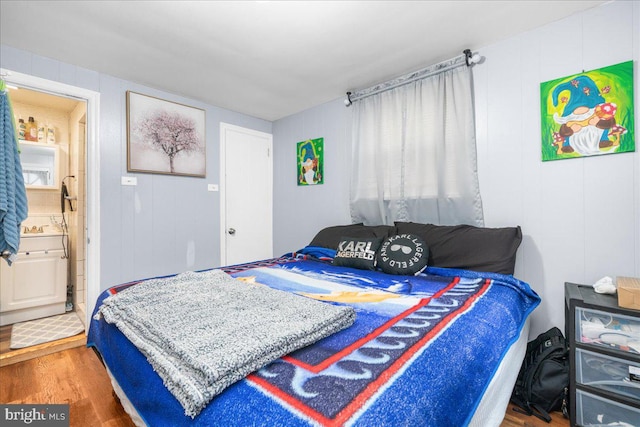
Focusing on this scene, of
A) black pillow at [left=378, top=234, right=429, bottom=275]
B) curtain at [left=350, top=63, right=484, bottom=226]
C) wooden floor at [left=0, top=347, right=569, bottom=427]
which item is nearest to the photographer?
wooden floor at [left=0, top=347, right=569, bottom=427]

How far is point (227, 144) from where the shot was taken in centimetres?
346

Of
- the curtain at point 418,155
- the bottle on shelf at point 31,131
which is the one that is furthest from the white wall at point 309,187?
the bottle on shelf at point 31,131

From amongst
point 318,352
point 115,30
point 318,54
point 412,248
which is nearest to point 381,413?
point 318,352

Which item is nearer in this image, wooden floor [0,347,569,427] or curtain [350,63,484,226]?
wooden floor [0,347,569,427]

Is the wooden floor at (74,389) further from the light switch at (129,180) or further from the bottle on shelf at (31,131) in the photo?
the bottle on shelf at (31,131)

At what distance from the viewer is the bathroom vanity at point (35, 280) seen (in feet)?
9.59

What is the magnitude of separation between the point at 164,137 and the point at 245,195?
1099 mm

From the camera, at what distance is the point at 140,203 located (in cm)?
280

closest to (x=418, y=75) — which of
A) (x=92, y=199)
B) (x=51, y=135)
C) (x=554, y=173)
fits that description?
(x=554, y=173)

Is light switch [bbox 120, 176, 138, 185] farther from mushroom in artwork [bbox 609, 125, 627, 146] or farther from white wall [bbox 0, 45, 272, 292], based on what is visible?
mushroom in artwork [bbox 609, 125, 627, 146]

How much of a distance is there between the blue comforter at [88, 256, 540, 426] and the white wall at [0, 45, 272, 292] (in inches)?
53.8

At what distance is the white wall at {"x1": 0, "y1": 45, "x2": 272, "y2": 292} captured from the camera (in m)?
2.52

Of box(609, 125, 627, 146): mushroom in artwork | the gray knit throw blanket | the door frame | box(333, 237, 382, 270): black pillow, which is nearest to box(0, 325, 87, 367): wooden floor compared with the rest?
the door frame

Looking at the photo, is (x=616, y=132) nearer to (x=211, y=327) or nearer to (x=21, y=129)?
(x=211, y=327)
